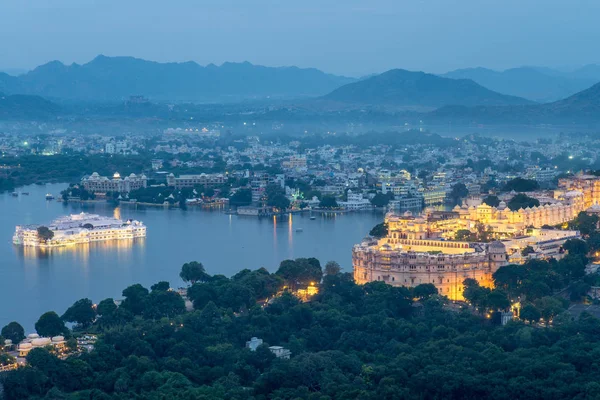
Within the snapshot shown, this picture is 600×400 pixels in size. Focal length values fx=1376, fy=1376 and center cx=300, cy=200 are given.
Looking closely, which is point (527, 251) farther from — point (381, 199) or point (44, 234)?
point (381, 199)

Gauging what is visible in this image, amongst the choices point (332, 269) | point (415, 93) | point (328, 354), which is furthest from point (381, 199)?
point (415, 93)

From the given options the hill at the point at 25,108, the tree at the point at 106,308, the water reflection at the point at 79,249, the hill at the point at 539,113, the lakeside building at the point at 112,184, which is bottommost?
the tree at the point at 106,308

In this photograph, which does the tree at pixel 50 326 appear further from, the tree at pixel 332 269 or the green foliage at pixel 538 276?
the green foliage at pixel 538 276

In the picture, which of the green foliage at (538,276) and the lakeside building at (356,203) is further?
the lakeside building at (356,203)

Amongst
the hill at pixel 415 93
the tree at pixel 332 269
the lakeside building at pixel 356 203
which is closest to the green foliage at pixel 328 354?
the tree at pixel 332 269

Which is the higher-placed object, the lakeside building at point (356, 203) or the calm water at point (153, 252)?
the lakeside building at point (356, 203)

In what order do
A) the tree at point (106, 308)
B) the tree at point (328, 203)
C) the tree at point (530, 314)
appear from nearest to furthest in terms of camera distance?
the tree at point (530, 314) < the tree at point (106, 308) < the tree at point (328, 203)
